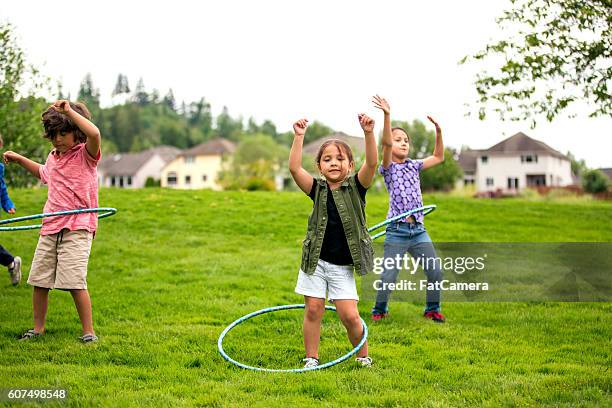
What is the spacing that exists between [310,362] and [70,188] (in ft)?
8.50

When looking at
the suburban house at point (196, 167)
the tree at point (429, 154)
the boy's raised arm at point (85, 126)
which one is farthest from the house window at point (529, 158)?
the boy's raised arm at point (85, 126)

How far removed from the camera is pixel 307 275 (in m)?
5.23

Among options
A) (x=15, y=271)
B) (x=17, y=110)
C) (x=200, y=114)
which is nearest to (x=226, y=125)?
(x=200, y=114)

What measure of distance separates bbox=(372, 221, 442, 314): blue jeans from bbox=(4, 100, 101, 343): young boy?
3.00m

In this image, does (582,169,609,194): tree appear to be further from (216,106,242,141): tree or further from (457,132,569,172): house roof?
(216,106,242,141): tree

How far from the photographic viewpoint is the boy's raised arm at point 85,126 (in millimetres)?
5340

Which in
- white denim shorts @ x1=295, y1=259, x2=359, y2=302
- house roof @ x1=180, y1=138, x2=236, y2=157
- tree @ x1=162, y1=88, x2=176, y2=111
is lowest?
white denim shorts @ x1=295, y1=259, x2=359, y2=302

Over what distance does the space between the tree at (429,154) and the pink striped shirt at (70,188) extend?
87.2 ft

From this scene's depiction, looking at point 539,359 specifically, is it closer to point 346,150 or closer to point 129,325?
point 346,150

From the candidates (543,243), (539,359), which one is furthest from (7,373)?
(543,243)

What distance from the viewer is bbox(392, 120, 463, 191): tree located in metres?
33.4

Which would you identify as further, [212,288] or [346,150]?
[212,288]

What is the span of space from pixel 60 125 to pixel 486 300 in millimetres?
5426

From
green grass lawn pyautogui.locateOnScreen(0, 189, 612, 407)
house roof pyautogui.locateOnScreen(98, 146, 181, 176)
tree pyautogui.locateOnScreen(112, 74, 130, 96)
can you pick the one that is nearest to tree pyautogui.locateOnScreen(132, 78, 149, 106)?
tree pyautogui.locateOnScreen(112, 74, 130, 96)
